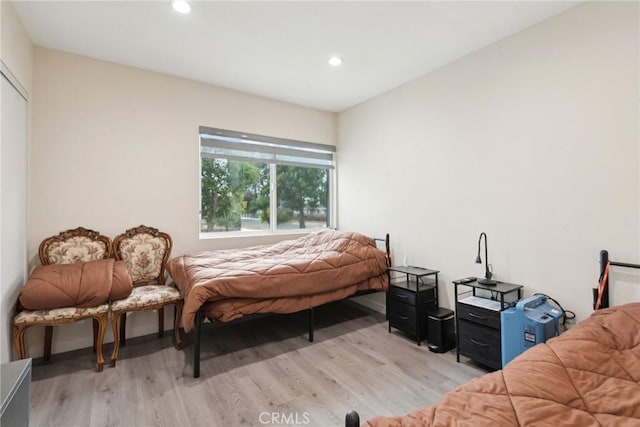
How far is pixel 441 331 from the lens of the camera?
106 inches

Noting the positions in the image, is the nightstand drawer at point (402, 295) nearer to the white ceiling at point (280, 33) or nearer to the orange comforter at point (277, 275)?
the orange comforter at point (277, 275)

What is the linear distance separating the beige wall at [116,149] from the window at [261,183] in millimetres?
180

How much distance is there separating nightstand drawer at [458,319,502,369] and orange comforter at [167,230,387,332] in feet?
3.26

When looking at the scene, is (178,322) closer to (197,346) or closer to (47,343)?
(197,346)

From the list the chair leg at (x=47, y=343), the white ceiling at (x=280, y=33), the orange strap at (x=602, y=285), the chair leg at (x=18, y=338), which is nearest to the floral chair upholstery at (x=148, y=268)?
the chair leg at (x=47, y=343)

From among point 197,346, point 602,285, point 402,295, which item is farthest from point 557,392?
point 197,346

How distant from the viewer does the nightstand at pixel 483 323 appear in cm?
229

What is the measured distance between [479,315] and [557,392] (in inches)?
53.5

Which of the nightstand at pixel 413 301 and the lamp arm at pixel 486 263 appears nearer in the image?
the lamp arm at pixel 486 263

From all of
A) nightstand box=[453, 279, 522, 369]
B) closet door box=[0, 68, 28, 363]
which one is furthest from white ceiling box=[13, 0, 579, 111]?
nightstand box=[453, 279, 522, 369]

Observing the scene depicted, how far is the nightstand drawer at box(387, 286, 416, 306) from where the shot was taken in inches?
115

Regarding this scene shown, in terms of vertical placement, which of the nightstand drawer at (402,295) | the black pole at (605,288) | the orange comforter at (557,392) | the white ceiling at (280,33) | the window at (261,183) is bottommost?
the nightstand drawer at (402,295)

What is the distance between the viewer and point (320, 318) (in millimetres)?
3570

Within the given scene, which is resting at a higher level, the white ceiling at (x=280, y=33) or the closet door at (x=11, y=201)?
the white ceiling at (x=280, y=33)
